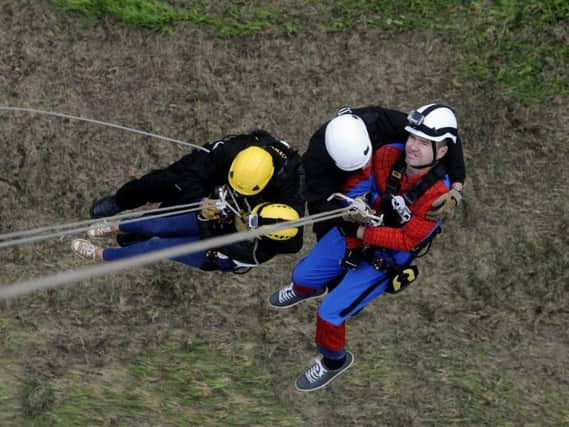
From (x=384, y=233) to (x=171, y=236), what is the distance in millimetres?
1784

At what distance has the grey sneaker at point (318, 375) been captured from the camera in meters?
5.39

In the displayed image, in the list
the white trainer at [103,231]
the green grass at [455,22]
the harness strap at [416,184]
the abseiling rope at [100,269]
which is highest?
the green grass at [455,22]

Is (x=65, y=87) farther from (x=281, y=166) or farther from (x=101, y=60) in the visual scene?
(x=281, y=166)

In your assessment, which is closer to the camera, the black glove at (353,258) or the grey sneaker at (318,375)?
the black glove at (353,258)

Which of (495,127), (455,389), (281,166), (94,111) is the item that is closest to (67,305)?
(94,111)

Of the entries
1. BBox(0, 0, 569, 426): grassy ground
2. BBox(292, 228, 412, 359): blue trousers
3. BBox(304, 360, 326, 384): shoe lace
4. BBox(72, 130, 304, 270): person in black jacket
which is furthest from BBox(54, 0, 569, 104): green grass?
BBox(304, 360, 326, 384): shoe lace

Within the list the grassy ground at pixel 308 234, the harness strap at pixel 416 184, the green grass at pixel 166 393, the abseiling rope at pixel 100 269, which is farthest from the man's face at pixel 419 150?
the green grass at pixel 166 393

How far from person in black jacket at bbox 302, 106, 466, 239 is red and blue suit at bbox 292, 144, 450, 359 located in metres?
0.11

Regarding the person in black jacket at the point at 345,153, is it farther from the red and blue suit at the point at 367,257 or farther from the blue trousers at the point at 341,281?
the blue trousers at the point at 341,281

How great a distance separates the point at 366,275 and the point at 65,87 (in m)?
4.00

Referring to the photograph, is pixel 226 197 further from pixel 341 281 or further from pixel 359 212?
pixel 341 281

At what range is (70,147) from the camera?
6.35 m

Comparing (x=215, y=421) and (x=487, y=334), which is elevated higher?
(x=487, y=334)

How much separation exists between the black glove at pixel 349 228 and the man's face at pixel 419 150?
0.67 m
